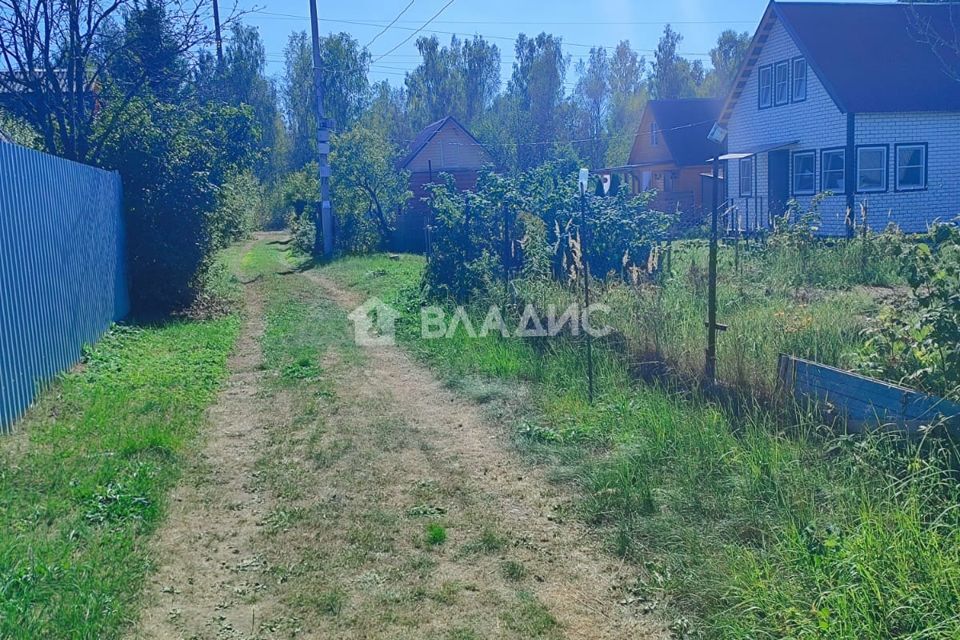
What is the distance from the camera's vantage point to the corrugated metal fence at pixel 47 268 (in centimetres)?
651

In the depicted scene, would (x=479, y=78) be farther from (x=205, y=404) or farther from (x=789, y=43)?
(x=205, y=404)

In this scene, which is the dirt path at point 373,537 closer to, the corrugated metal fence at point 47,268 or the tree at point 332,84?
the corrugated metal fence at point 47,268

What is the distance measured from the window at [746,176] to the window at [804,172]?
229cm

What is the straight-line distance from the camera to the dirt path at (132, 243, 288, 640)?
3.74 m

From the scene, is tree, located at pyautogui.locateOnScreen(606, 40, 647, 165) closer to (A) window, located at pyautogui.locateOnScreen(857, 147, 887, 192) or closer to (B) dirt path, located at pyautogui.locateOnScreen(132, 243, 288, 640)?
(A) window, located at pyautogui.locateOnScreen(857, 147, 887, 192)

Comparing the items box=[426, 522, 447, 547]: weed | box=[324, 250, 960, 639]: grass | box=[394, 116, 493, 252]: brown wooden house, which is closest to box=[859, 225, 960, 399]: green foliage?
box=[324, 250, 960, 639]: grass

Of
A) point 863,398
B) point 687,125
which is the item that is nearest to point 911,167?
point 687,125

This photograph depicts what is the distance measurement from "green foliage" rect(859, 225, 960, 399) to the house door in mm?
20148

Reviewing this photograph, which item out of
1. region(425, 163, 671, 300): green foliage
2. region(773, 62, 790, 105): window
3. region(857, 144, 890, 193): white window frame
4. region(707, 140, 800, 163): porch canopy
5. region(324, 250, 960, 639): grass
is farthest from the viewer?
region(773, 62, 790, 105): window

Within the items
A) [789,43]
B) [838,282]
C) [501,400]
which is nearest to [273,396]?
[501,400]

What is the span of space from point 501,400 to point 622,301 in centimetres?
170

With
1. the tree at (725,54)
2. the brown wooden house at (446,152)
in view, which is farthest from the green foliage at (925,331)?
the tree at (725,54)

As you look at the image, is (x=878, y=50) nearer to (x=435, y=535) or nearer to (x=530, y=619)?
(x=435, y=535)

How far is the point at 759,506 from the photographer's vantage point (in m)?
4.41
